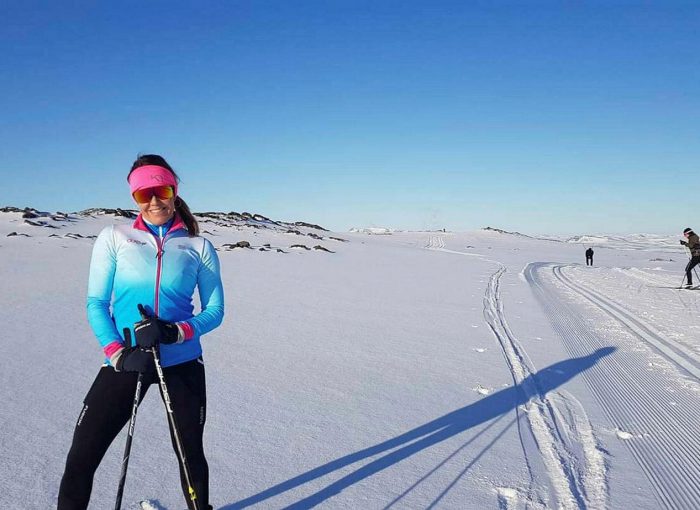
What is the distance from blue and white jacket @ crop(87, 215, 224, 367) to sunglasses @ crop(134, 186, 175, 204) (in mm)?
98

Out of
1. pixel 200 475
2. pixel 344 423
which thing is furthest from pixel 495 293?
pixel 200 475

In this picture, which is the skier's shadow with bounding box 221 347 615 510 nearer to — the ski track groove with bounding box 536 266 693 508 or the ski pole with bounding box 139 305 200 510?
the ski track groove with bounding box 536 266 693 508

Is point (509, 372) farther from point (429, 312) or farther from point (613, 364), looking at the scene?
point (429, 312)

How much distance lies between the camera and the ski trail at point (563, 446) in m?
3.09

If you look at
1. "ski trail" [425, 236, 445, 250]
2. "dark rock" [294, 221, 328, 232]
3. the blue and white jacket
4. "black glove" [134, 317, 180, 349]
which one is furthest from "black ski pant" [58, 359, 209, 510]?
"dark rock" [294, 221, 328, 232]

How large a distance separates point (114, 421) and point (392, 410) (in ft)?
9.49

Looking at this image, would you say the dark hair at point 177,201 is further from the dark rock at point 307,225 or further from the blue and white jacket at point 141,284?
the dark rock at point 307,225

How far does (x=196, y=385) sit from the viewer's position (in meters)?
2.41

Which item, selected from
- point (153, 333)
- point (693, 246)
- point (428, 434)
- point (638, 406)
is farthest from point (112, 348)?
point (693, 246)

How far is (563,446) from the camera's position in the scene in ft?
12.5

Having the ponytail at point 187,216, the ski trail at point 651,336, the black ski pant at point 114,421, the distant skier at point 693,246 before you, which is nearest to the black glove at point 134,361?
the black ski pant at point 114,421

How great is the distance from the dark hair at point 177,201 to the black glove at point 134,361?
67 centimetres

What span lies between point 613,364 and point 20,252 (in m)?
18.4

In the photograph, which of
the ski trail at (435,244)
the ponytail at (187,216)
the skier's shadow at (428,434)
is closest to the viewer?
the ponytail at (187,216)
